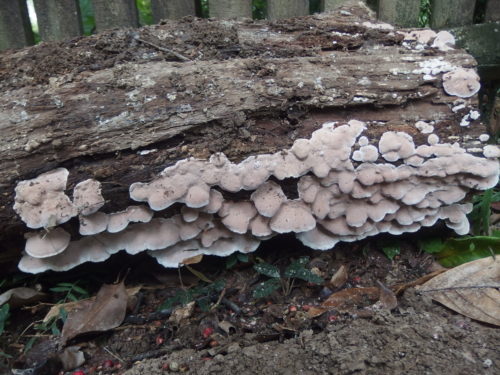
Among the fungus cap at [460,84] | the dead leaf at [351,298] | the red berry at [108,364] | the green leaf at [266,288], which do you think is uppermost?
the fungus cap at [460,84]

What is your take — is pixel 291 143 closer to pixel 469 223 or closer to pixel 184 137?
pixel 184 137

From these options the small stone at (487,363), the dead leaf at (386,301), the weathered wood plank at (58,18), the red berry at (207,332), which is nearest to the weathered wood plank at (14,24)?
the weathered wood plank at (58,18)

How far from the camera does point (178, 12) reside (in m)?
4.21

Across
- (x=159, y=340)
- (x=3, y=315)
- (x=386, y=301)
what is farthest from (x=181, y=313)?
(x=386, y=301)

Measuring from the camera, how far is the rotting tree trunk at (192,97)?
6.82ft

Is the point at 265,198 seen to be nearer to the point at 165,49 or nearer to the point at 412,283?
the point at 412,283

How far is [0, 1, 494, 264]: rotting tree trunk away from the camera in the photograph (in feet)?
6.82

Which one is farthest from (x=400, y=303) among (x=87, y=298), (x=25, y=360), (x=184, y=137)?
(x=25, y=360)

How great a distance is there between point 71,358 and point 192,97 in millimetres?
1413

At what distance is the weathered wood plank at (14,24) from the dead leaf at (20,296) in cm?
303

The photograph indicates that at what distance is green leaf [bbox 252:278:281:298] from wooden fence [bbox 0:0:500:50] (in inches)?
112

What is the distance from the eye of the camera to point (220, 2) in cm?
413

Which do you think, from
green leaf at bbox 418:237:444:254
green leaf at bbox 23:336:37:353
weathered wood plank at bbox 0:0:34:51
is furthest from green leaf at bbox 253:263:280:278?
weathered wood plank at bbox 0:0:34:51

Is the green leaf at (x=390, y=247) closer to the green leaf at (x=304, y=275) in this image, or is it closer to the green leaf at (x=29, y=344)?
the green leaf at (x=304, y=275)
